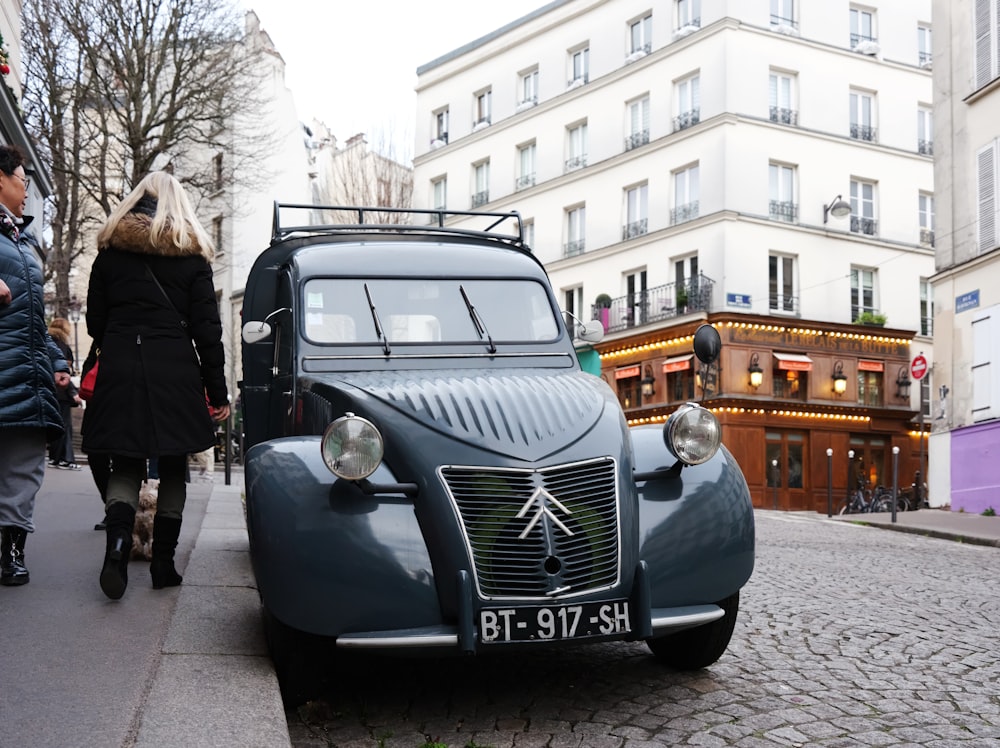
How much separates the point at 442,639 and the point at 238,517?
6025 millimetres

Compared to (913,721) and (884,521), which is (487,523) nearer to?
(913,721)

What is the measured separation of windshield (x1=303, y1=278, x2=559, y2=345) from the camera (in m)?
5.86

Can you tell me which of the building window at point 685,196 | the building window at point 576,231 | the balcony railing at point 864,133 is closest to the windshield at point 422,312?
the building window at point 685,196

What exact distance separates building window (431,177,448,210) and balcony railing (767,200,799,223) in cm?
1368

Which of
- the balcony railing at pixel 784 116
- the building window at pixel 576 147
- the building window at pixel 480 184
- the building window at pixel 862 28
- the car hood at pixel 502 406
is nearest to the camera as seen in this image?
the car hood at pixel 502 406

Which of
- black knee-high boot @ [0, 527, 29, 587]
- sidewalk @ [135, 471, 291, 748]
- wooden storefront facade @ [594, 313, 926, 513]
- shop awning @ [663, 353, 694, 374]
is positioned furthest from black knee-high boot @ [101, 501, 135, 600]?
shop awning @ [663, 353, 694, 374]

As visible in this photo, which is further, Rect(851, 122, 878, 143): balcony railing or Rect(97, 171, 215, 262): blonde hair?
Rect(851, 122, 878, 143): balcony railing

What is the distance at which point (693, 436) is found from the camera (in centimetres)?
473

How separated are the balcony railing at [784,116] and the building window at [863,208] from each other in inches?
102

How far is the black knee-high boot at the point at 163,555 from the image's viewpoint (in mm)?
5738

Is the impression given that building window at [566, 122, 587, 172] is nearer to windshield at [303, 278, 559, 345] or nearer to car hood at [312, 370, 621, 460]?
windshield at [303, 278, 559, 345]

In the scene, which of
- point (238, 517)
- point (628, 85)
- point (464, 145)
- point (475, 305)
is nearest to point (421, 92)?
point (464, 145)

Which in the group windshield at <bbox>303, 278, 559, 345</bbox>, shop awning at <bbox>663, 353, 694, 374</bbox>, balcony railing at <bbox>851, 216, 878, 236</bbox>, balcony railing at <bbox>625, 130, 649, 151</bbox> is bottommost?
windshield at <bbox>303, 278, 559, 345</bbox>

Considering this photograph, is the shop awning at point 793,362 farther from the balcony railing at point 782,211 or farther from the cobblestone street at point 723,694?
the cobblestone street at point 723,694
